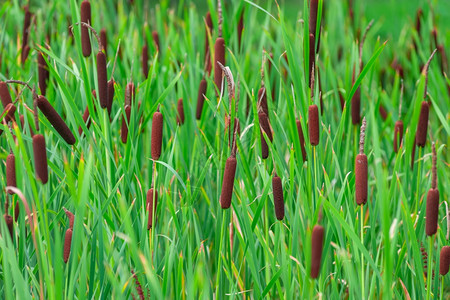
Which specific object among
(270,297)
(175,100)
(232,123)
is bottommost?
(270,297)

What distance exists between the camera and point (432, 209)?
1065mm

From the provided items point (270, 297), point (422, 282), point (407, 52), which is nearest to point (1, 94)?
point (270, 297)

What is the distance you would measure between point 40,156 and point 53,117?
172 millimetres

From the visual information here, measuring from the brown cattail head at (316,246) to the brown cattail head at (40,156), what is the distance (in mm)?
470

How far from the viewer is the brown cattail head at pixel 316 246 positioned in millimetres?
885

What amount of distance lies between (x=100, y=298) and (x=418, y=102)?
0.76 m

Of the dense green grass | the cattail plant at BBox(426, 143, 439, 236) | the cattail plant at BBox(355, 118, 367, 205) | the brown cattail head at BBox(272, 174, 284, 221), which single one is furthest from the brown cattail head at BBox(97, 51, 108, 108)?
the cattail plant at BBox(426, 143, 439, 236)

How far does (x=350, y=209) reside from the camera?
1374 millimetres

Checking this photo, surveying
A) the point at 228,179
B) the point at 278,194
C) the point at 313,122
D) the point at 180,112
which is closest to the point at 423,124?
the point at 313,122

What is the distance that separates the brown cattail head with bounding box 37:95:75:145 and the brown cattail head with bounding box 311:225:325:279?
0.57 m

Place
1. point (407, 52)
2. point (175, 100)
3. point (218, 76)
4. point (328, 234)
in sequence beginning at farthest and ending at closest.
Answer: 1. point (407, 52)
2. point (175, 100)
3. point (218, 76)
4. point (328, 234)

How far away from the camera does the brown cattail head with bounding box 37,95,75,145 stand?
3.66ft

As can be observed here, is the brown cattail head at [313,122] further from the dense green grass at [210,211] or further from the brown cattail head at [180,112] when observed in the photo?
the brown cattail head at [180,112]

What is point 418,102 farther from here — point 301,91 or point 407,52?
point 407,52
